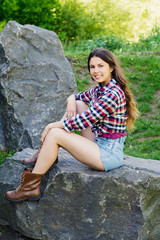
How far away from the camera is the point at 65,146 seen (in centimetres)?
289

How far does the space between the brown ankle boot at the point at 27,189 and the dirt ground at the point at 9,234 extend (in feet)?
1.71

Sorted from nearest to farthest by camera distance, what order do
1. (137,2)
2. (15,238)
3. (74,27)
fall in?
(15,238) → (74,27) → (137,2)

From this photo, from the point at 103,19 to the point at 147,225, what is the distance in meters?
11.5

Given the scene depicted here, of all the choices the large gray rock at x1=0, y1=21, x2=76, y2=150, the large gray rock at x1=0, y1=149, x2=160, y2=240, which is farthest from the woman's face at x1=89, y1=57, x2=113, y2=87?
the large gray rock at x1=0, y1=21, x2=76, y2=150

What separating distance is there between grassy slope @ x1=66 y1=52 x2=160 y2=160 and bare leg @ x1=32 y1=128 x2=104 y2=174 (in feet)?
7.29

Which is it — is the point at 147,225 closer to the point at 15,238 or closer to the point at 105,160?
the point at 105,160

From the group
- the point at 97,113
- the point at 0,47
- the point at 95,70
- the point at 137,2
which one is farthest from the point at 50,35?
the point at 137,2

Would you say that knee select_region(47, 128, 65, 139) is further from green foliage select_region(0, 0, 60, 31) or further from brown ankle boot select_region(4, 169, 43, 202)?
green foliage select_region(0, 0, 60, 31)

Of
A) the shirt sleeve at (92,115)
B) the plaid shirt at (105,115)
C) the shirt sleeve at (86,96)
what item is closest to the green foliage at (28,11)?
the shirt sleeve at (86,96)

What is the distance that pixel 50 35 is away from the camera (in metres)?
5.30

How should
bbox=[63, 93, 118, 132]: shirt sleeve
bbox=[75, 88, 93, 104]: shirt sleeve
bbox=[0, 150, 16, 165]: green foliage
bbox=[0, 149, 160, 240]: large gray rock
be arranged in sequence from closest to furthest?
bbox=[0, 149, 160, 240]: large gray rock
bbox=[63, 93, 118, 132]: shirt sleeve
bbox=[75, 88, 93, 104]: shirt sleeve
bbox=[0, 150, 16, 165]: green foliage

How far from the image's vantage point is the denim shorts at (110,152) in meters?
2.91

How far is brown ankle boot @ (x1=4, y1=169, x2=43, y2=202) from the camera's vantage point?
2.85 m

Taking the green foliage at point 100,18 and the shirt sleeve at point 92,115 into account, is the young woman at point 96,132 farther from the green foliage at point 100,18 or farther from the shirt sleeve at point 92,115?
the green foliage at point 100,18
